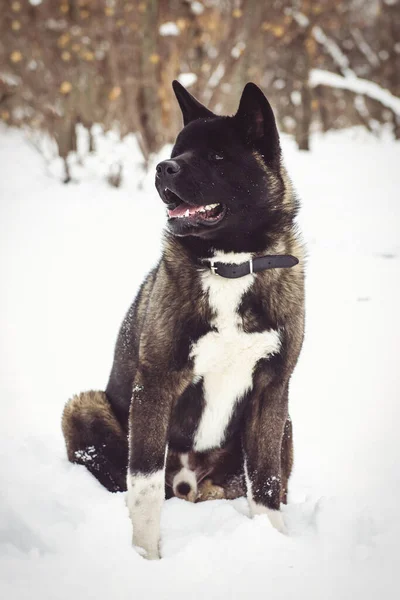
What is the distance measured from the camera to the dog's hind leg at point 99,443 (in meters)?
2.74

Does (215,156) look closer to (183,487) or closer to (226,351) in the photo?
(226,351)

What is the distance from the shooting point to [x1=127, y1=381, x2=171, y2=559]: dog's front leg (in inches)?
93.8

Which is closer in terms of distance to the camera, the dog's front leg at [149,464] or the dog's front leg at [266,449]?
the dog's front leg at [149,464]

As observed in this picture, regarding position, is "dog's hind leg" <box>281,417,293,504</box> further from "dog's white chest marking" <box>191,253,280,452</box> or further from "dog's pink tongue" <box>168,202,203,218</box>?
"dog's pink tongue" <box>168,202,203,218</box>

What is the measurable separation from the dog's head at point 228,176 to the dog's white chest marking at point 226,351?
18 centimetres

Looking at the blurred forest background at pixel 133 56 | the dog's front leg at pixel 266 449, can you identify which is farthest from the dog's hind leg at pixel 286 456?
the blurred forest background at pixel 133 56

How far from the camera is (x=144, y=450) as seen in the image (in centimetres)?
238

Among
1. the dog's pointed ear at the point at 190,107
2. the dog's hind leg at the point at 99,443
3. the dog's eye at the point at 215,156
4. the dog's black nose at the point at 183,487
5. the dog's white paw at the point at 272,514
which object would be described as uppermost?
the dog's pointed ear at the point at 190,107

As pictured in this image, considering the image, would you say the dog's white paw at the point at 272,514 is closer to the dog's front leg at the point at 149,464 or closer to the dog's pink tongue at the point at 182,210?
the dog's front leg at the point at 149,464

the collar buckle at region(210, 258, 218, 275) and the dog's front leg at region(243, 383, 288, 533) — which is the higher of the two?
the collar buckle at region(210, 258, 218, 275)

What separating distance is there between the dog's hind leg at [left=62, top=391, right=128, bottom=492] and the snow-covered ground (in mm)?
75

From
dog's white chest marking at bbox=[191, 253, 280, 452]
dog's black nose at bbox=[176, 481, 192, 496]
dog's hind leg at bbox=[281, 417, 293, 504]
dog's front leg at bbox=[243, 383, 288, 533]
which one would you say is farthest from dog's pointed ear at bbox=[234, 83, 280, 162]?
dog's black nose at bbox=[176, 481, 192, 496]

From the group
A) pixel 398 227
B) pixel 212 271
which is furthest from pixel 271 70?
pixel 212 271

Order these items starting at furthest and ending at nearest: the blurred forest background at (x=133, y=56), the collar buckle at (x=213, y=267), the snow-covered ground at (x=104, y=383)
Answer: the blurred forest background at (x=133, y=56) → the collar buckle at (x=213, y=267) → the snow-covered ground at (x=104, y=383)
